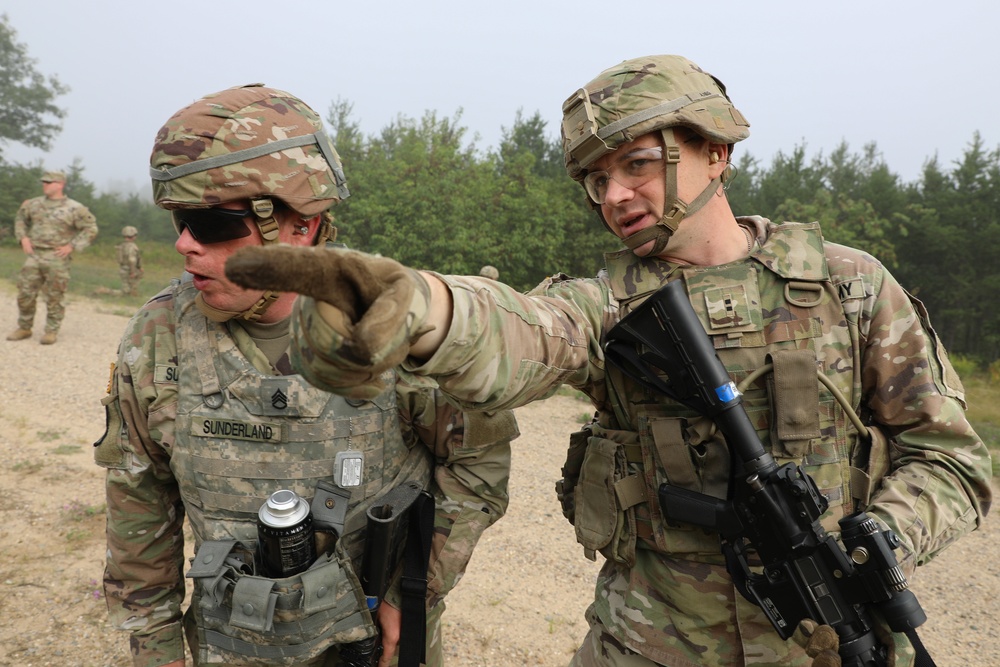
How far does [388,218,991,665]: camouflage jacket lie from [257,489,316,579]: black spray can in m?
0.84

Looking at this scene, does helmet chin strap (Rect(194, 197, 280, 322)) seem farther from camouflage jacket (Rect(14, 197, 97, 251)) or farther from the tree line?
the tree line

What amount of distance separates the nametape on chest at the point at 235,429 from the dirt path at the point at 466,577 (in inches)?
93.3

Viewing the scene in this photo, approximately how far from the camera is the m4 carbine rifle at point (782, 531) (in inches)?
64.0

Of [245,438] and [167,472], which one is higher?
[245,438]

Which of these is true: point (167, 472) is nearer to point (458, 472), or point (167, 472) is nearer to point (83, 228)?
point (458, 472)

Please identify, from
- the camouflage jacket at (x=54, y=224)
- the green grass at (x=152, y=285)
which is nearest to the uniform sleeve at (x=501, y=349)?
the green grass at (x=152, y=285)

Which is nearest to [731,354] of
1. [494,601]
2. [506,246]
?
[494,601]

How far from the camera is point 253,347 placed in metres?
2.10

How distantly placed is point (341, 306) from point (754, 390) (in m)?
1.27

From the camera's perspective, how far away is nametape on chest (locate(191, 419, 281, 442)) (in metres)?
2.01

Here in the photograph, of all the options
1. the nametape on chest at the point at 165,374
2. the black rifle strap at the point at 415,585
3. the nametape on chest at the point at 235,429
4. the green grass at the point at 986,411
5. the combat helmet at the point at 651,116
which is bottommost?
the green grass at the point at 986,411

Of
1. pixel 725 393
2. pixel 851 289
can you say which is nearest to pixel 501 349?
pixel 725 393

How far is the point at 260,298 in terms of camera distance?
206 centimetres

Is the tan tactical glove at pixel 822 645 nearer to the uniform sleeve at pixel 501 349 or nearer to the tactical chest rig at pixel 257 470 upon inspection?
the uniform sleeve at pixel 501 349
